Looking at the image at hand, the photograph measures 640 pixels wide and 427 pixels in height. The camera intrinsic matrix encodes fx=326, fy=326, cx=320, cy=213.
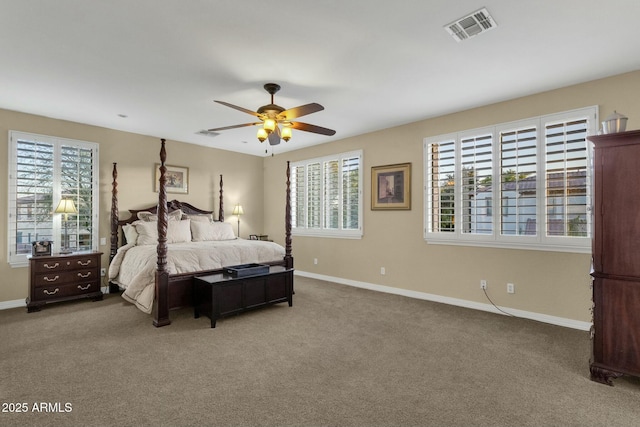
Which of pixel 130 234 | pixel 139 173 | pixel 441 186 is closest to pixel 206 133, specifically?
pixel 139 173

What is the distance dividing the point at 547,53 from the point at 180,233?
5302 millimetres

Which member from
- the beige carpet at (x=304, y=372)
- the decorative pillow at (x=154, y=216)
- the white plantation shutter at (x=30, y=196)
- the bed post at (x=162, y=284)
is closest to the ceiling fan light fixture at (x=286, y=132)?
the bed post at (x=162, y=284)

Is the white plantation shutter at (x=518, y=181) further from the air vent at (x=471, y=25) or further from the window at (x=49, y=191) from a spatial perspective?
the window at (x=49, y=191)

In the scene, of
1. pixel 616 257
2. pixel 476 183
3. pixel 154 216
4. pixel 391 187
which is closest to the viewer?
pixel 616 257

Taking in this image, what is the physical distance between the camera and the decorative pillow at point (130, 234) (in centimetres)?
511

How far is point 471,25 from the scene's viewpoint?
2.51 metres

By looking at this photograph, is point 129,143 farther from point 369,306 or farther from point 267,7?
point 369,306

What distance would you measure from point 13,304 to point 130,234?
1.67 m

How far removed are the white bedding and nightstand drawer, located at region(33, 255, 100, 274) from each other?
0.24m

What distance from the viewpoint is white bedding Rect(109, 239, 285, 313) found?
3.92 meters

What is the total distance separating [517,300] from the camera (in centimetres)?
404

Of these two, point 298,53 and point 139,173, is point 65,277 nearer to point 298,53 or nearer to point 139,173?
point 139,173

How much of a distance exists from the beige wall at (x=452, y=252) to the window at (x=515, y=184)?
0.14 m

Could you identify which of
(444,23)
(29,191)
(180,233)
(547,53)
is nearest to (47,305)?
(29,191)
